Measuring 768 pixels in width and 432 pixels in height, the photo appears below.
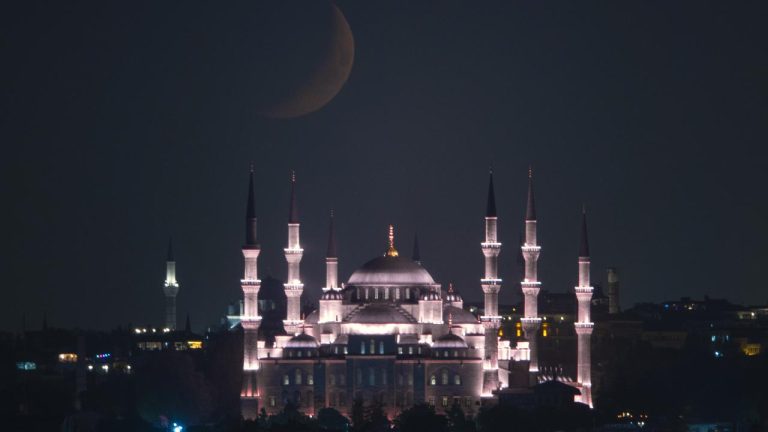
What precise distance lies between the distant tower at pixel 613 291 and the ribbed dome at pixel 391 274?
36.3m

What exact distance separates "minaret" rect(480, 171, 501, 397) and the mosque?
0.04 metres

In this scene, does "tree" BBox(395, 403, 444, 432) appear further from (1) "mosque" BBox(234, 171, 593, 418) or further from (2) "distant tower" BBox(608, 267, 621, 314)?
(2) "distant tower" BBox(608, 267, 621, 314)

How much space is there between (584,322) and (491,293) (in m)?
3.64

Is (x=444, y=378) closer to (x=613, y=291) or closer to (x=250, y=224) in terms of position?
(x=250, y=224)

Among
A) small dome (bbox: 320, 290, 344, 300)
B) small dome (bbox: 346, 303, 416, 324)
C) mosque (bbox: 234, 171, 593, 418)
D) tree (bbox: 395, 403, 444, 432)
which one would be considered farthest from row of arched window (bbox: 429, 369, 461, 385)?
small dome (bbox: 320, 290, 344, 300)

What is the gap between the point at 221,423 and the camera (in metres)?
77.9

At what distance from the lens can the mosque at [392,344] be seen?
81688 mm

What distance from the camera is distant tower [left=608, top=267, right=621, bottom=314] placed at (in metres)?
124

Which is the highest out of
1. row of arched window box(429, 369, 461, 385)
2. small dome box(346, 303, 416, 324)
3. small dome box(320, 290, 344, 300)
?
small dome box(320, 290, 344, 300)

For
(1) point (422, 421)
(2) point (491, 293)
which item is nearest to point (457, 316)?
(2) point (491, 293)

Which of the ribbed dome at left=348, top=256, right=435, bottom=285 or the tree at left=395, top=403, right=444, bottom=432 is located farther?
the ribbed dome at left=348, top=256, right=435, bottom=285

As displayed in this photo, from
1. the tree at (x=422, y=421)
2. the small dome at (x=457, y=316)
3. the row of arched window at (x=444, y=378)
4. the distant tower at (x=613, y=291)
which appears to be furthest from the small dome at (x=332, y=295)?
the distant tower at (x=613, y=291)

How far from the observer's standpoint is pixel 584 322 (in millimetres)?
85875

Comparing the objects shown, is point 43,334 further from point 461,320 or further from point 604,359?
point 461,320
